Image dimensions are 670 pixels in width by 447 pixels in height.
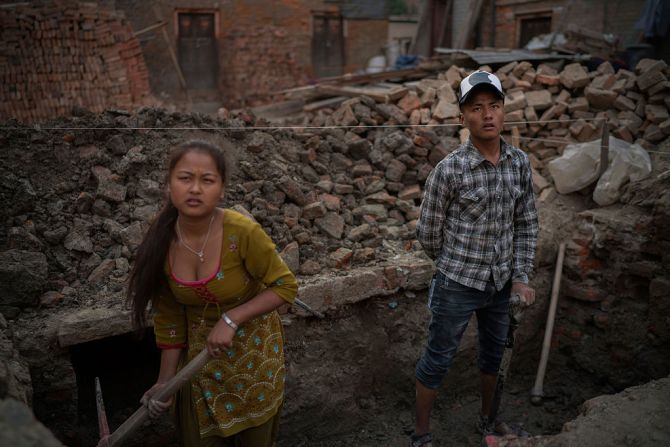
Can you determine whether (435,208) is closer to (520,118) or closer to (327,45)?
(520,118)

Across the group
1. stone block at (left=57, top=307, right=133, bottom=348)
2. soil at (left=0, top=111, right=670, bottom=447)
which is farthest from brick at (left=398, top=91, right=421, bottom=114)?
stone block at (left=57, top=307, right=133, bottom=348)

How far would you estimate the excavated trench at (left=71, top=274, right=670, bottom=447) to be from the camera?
3814mm

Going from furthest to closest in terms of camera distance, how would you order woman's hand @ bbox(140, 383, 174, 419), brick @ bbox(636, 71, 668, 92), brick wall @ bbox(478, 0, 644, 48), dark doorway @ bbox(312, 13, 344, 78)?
dark doorway @ bbox(312, 13, 344, 78) → brick wall @ bbox(478, 0, 644, 48) → brick @ bbox(636, 71, 668, 92) → woman's hand @ bbox(140, 383, 174, 419)

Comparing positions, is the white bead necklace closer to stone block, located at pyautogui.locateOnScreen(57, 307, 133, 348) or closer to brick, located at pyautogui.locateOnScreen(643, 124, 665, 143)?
stone block, located at pyautogui.locateOnScreen(57, 307, 133, 348)

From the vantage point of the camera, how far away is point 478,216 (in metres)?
2.77

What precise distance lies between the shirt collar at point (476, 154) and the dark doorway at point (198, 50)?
468 inches

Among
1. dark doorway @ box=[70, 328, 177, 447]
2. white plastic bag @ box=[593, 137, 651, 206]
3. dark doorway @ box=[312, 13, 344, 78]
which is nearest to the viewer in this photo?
dark doorway @ box=[70, 328, 177, 447]

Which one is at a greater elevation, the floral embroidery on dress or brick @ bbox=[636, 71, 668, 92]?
brick @ bbox=[636, 71, 668, 92]

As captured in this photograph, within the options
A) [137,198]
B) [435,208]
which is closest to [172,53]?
[137,198]

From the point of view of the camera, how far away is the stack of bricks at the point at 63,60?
355 inches

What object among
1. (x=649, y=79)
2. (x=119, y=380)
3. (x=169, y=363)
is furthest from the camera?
(x=649, y=79)

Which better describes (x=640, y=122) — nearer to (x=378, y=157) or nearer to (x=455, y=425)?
(x=378, y=157)

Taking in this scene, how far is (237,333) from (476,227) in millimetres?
1340

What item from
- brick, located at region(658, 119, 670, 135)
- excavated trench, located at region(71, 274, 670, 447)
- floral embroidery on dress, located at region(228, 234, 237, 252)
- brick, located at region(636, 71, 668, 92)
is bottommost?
excavated trench, located at region(71, 274, 670, 447)
